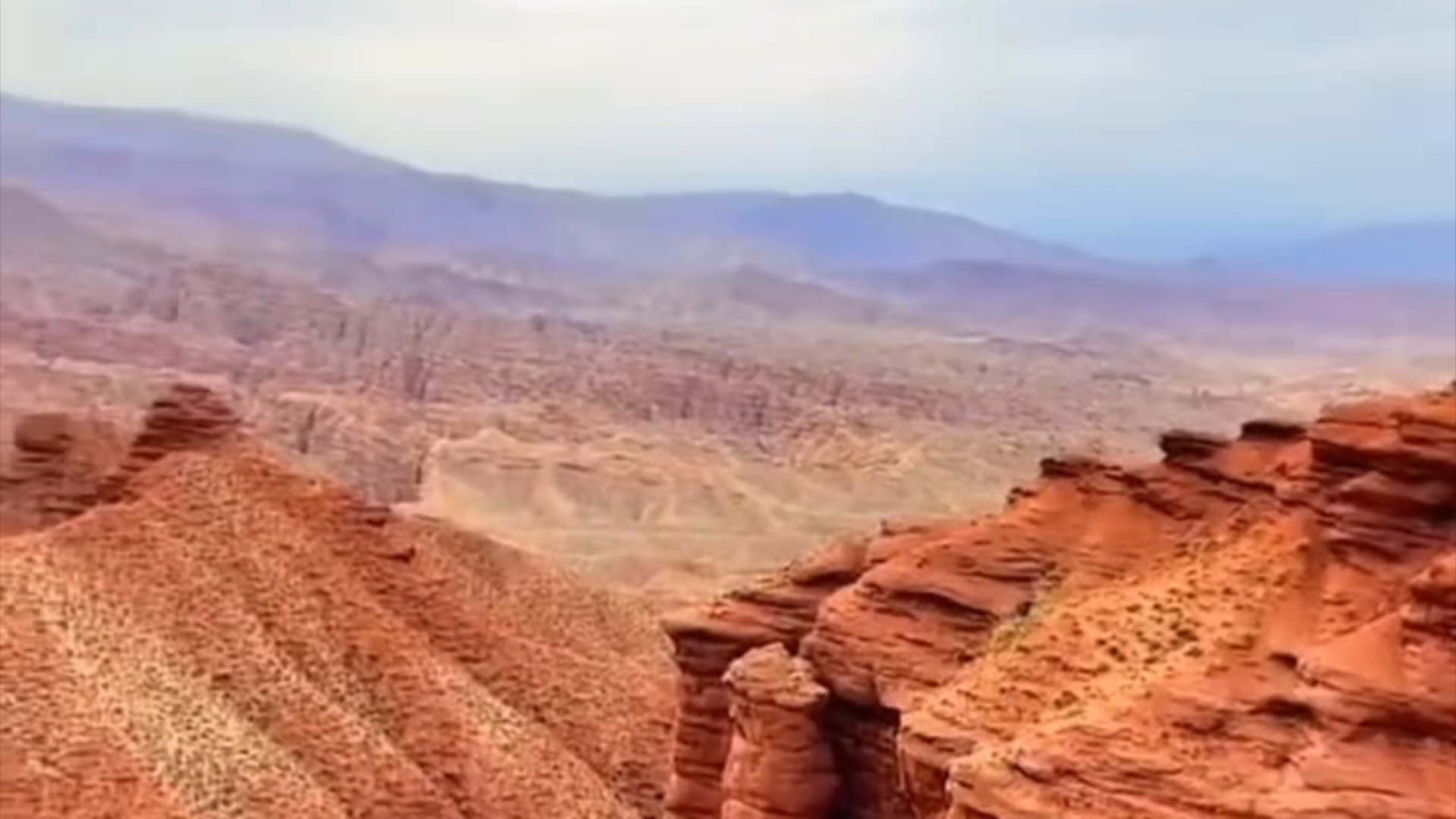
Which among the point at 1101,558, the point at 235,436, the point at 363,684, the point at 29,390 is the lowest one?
the point at 29,390

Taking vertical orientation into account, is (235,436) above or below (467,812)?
above

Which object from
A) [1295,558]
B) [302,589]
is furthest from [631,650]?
[1295,558]

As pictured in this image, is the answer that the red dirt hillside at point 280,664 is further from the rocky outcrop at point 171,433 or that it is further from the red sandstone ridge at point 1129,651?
the red sandstone ridge at point 1129,651

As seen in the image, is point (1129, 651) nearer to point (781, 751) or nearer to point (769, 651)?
point (781, 751)

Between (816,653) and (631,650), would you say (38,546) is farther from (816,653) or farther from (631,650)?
(816,653)

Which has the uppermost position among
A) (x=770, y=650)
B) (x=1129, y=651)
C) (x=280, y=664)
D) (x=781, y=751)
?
(x=1129, y=651)

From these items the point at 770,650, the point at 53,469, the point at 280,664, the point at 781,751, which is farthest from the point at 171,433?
the point at 781,751

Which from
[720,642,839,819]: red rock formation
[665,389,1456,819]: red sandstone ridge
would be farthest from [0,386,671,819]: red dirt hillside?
[720,642,839,819]: red rock formation
